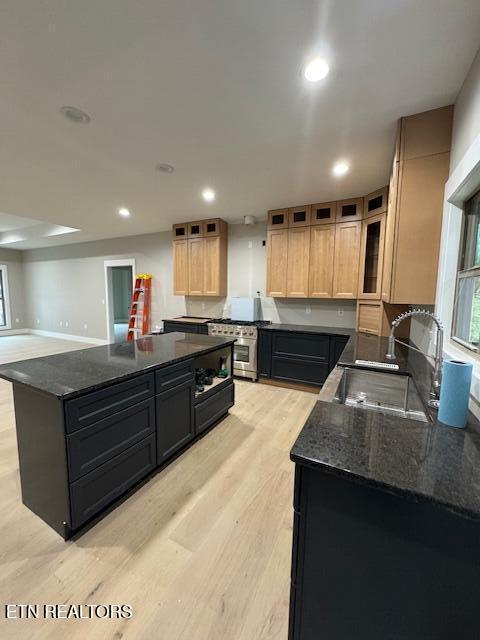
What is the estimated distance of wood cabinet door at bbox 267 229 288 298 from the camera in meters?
4.04

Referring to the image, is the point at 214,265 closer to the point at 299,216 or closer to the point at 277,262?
the point at 277,262

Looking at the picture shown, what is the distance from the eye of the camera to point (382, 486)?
709 millimetres

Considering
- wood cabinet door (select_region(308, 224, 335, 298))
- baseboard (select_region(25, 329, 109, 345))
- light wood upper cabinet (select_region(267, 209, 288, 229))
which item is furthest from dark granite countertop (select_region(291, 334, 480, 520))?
baseboard (select_region(25, 329, 109, 345))

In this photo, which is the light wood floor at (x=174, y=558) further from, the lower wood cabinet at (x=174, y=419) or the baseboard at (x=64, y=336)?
the baseboard at (x=64, y=336)

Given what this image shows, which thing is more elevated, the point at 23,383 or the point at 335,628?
the point at 23,383

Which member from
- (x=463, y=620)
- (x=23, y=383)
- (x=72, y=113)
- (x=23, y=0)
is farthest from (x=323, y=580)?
(x=72, y=113)

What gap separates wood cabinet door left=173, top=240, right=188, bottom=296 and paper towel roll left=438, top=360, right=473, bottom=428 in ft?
14.3

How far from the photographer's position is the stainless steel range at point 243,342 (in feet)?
13.3

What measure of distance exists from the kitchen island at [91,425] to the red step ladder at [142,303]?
3.76m

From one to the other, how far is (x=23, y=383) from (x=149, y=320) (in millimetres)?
4648

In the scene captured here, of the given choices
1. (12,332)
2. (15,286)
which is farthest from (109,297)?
(12,332)

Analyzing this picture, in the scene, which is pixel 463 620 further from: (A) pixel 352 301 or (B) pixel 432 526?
(A) pixel 352 301

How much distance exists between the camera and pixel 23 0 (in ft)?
3.77

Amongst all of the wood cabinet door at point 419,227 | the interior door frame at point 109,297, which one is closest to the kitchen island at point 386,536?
the wood cabinet door at point 419,227
